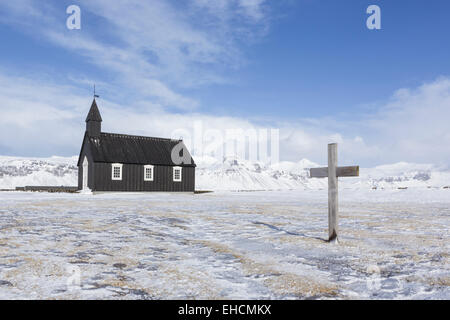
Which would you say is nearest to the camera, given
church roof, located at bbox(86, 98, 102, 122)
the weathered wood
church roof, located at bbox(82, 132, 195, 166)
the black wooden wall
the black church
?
the weathered wood

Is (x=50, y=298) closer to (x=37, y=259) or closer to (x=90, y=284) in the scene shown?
(x=90, y=284)

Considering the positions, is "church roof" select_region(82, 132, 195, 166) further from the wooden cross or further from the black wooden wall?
the wooden cross

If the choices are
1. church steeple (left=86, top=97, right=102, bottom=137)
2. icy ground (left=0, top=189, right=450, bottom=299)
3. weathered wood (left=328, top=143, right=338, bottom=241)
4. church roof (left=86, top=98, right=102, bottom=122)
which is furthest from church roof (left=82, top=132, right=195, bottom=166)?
weathered wood (left=328, top=143, right=338, bottom=241)

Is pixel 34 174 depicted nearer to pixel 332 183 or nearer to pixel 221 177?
pixel 221 177

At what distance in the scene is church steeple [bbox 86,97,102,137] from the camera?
3453cm

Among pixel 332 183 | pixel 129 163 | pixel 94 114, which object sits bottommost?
pixel 332 183

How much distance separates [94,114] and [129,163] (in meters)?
6.19

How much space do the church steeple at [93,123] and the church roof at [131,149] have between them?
20.0 inches

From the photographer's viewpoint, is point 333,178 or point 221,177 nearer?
point 333,178

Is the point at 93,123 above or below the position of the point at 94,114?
below

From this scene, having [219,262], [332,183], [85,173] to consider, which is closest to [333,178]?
[332,183]

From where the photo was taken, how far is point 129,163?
114 ft

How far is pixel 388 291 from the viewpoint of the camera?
14.0ft

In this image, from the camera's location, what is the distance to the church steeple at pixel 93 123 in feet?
113
